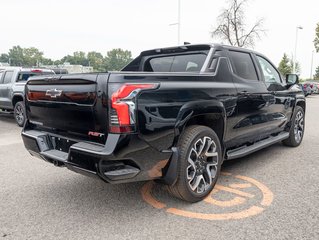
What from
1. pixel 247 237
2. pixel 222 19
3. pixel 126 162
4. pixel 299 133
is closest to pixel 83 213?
pixel 126 162

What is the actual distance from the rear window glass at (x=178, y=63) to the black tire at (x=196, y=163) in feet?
3.37

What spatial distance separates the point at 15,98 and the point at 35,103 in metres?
6.33

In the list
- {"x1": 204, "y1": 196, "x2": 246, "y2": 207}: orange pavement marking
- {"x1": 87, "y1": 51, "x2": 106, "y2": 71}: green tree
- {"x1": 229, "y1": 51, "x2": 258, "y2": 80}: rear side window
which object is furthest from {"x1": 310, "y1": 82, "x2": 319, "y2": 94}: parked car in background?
{"x1": 87, "y1": 51, "x2": 106, "y2": 71}: green tree

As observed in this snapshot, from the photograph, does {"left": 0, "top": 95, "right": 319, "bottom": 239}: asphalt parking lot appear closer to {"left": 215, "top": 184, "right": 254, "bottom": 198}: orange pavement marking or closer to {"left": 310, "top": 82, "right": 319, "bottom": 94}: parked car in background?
{"left": 215, "top": 184, "right": 254, "bottom": 198}: orange pavement marking

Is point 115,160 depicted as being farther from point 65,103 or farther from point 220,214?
point 220,214

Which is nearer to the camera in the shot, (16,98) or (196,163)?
(196,163)

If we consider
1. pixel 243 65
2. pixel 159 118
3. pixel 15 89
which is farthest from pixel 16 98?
pixel 159 118

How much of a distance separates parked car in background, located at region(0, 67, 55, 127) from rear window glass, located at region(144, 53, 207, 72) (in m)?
5.66

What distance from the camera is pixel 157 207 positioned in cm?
332

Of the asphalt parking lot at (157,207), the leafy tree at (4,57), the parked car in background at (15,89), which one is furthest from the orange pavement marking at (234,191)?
the leafy tree at (4,57)

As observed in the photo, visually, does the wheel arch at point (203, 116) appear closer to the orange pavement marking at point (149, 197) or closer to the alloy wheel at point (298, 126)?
the orange pavement marking at point (149, 197)

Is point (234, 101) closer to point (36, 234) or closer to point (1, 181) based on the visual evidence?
point (36, 234)

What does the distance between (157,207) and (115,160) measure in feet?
3.05

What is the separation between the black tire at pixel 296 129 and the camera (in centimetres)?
586
